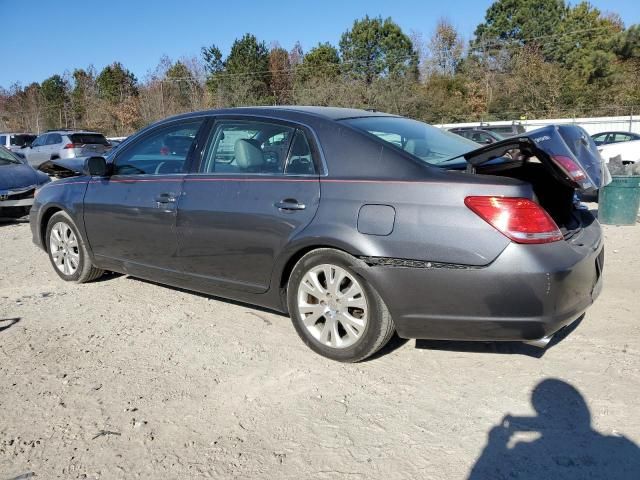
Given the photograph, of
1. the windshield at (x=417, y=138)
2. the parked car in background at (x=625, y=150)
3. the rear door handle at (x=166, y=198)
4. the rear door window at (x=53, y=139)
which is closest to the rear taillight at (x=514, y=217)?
the windshield at (x=417, y=138)

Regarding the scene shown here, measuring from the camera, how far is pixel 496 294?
9.64 feet

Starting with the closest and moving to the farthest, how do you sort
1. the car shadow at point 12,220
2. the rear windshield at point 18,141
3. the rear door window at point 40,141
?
the car shadow at point 12,220 → the rear door window at point 40,141 → the rear windshield at point 18,141

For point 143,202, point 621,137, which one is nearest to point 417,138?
point 143,202

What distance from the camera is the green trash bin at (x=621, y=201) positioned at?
791cm

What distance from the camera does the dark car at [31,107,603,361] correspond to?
296cm

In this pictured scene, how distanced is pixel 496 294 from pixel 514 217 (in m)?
0.42

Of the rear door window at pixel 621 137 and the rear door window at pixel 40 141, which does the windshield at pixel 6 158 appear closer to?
the rear door window at pixel 40 141

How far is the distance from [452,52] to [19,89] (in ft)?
139

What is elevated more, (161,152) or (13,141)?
(13,141)

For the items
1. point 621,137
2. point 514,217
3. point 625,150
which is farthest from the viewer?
point 621,137

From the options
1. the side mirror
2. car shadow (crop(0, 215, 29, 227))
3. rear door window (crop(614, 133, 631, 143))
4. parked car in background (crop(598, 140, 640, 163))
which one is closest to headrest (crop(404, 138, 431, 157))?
the side mirror

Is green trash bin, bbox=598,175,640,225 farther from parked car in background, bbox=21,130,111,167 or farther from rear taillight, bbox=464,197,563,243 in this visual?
parked car in background, bbox=21,130,111,167

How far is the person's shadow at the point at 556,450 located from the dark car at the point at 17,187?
8.56 meters

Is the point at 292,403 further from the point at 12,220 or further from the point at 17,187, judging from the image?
the point at 12,220
